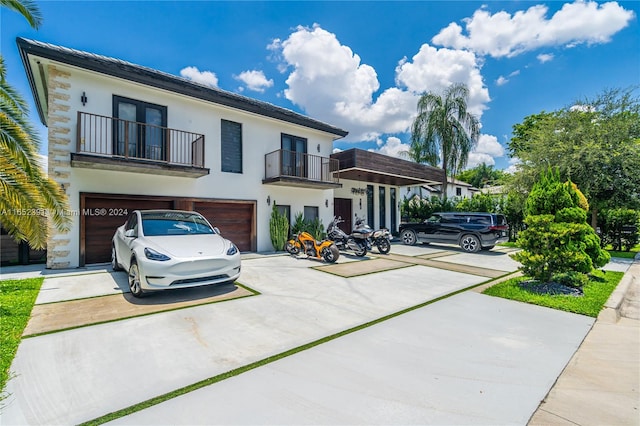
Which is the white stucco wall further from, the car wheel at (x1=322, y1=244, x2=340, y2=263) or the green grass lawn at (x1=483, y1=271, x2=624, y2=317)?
the green grass lawn at (x1=483, y1=271, x2=624, y2=317)

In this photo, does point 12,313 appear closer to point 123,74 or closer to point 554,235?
Answer: point 123,74

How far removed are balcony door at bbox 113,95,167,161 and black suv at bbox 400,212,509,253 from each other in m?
10.9

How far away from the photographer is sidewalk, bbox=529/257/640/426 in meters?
2.08

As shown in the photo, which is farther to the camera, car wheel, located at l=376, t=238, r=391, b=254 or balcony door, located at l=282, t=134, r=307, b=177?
balcony door, located at l=282, t=134, r=307, b=177

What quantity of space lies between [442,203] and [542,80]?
8.63 m

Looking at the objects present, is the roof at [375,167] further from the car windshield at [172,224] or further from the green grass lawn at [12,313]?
the green grass lawn at [12,313]

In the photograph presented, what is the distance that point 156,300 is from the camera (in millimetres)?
4664

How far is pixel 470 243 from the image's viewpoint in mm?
11422

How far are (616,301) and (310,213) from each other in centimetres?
964

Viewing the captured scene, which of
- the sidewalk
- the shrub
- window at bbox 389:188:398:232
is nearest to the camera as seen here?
the sidewalk

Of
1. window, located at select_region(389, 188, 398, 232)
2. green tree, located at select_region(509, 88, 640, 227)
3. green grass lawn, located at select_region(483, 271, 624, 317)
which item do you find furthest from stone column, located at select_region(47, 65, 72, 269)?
green tree, located at select_region(509, 88, 640, 227)

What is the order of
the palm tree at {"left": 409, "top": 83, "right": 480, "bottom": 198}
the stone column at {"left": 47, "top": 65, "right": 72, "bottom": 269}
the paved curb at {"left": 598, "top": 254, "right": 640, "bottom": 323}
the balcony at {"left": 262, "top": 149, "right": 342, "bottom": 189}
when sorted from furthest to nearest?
the palm tree at {"left": 409, "top": 83, "right": 480, "bottom": 198}
the balcony at {"left": 262, "top": 149, "right": 342, "bottom": 189}
the stone column at {"left": 47, "top": 65, "right": 72, "bottom": 269}
the paved curb at {"left": 598, "top": 254, "right": 640, "bottom": 323}

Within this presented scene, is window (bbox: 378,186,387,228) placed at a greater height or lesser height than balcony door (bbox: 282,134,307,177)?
lesser

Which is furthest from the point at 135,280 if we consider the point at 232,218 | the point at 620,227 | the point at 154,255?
the point at 620,227
